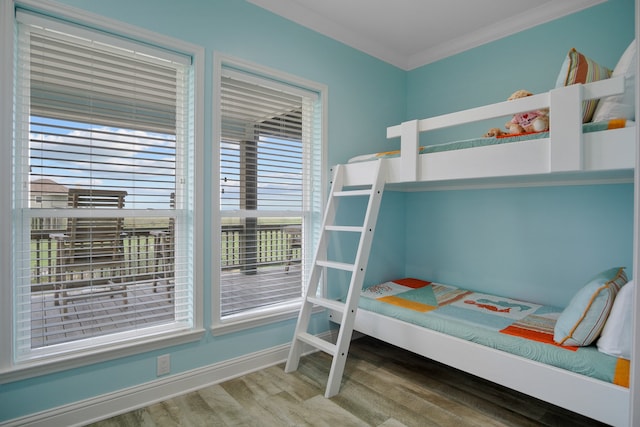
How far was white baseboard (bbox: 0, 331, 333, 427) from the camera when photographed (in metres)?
1.74

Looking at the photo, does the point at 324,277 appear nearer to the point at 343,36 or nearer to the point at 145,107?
the point at 145,107

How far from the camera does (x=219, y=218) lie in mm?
2283

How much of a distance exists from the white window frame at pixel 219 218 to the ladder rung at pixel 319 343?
27 centimetres

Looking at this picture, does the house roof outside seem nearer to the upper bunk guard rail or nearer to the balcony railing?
the balcony railing

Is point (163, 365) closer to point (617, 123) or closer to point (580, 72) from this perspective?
point (617, 123)

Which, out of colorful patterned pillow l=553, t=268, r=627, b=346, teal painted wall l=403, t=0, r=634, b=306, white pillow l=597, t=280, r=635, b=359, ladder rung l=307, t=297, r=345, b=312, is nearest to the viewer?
white pillow l=597, t=280, r=635, b=359

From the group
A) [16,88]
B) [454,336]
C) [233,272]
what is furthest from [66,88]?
[454,336]

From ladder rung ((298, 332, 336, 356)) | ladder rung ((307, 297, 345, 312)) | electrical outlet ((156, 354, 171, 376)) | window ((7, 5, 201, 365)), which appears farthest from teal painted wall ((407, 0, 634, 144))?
electrical outlet ((156, 354, 171, 376))

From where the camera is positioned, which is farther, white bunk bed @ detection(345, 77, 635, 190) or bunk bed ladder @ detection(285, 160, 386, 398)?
bunk bed ladder @ detection(285, 160, 386, 398)

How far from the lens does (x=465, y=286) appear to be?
9.98 feet

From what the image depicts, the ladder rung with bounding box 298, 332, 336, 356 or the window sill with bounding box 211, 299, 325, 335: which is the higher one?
the window sill with bounding box 211, 299, 325, 335

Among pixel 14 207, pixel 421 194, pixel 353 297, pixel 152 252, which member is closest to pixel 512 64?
pixel 421 194

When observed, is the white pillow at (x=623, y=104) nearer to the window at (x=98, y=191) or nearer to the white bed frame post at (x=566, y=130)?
the white bed frame post at (x=566, y=130)

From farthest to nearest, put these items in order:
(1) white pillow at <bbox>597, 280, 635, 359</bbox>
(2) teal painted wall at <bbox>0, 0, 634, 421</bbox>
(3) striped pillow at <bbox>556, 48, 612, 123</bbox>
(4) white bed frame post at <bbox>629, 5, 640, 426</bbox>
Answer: (2) teal painted wall at <bbox>0, 0, 634, 421</bbox>, (3) striped pillow at <bbox>556, 48, 612, 123</bbox>, (1) white pillow at <bbox>597, 280, 635, 359</bbox>, (4) white bed frame post at <bbox>629, 5, 640, 426</bbox>
